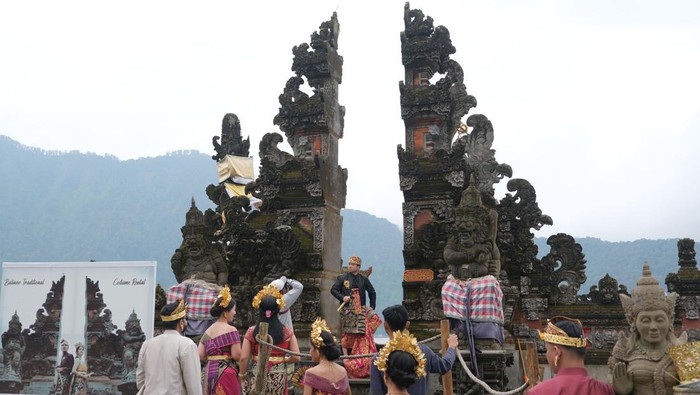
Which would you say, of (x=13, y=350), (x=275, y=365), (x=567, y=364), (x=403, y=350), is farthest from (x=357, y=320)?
(x=567, y=364)

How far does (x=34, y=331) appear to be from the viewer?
981 centimetres

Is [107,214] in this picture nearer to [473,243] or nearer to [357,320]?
[357,320]

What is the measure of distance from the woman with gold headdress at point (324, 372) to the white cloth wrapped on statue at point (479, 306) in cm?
412

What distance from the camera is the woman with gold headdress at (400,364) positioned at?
4.18 meters

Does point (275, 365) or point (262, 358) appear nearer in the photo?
point (262, 358)

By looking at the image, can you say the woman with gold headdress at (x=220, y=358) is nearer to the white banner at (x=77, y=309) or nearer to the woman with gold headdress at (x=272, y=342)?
the woman with gold headdress at (x=272, y=342)

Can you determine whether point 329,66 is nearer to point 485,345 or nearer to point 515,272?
point 515,272

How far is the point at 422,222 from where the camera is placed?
13.0 meters

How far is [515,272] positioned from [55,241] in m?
72.5

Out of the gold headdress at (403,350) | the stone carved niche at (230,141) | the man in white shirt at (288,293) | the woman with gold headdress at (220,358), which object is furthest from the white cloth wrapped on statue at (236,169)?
the gold headdress at (403,350)

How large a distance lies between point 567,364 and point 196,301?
8575 mm

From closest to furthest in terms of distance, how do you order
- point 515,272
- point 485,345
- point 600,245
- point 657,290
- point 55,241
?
point 657,290 → point 485,345 → point 515,272 → point 600,245 → point 55,241

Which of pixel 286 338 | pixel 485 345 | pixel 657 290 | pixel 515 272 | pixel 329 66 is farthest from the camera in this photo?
pixel 329 66

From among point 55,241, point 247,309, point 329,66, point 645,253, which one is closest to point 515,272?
point 247,309
